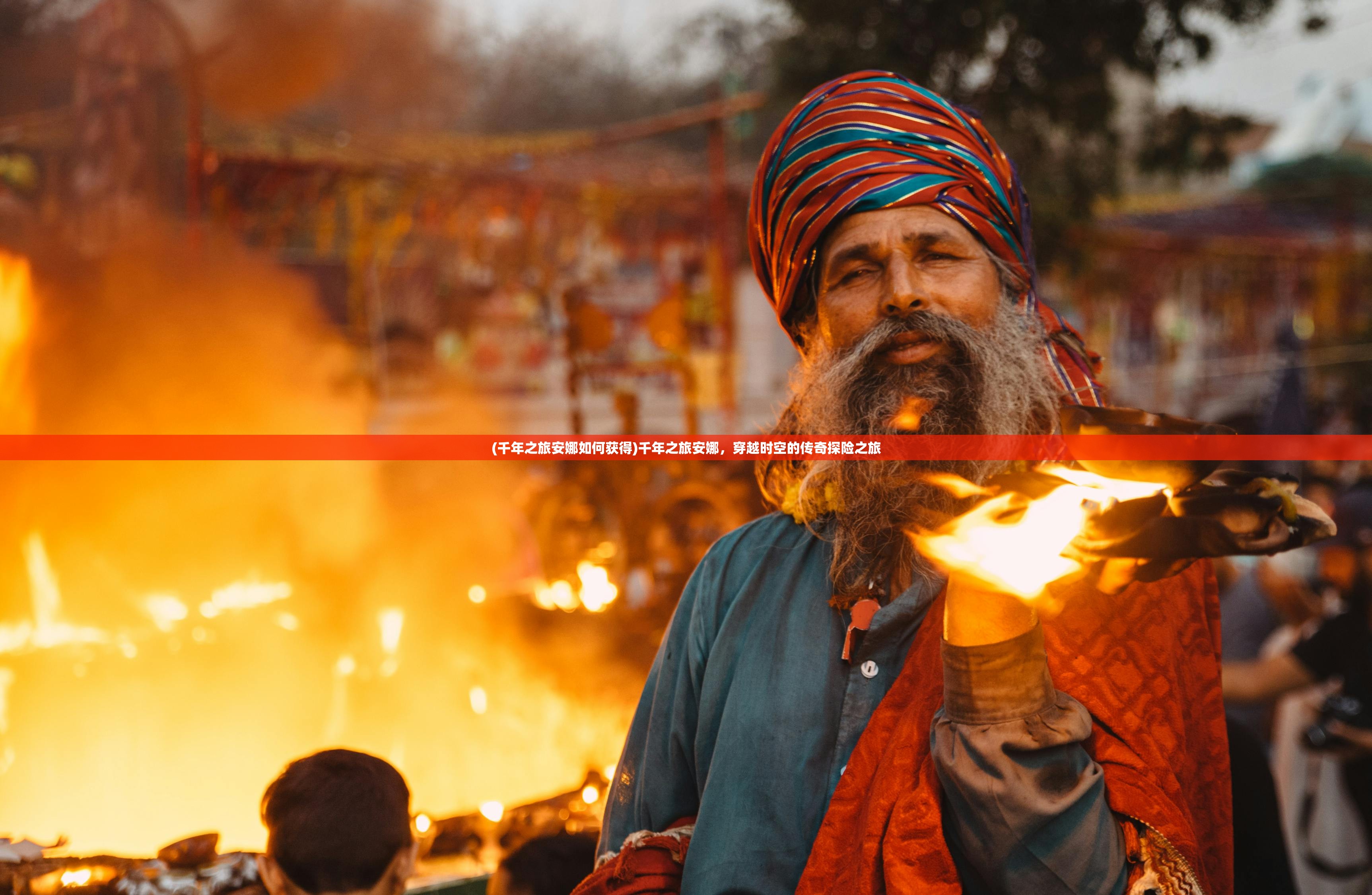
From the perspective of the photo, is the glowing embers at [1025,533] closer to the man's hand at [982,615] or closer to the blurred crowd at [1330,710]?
the man's hand at [982,615]

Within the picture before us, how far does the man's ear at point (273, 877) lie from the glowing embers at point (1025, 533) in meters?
2.02

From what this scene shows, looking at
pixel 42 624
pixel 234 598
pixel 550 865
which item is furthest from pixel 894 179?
pixel 42 624

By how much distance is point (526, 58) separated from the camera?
10.0 metres

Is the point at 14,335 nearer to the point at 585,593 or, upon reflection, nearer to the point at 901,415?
the point at 585,593

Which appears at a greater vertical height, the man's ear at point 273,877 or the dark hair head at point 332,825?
the dark hair head at point 332,825

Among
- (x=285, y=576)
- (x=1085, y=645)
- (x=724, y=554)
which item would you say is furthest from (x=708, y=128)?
(x=1085, y=645)

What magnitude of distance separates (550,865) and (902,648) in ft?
5.47

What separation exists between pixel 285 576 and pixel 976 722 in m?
7.50

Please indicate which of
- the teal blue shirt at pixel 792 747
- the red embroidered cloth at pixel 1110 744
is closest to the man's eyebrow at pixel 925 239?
the teal blue shirt at pixel 792 747

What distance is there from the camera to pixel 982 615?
1.22 meters

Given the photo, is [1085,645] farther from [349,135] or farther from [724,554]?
[349,135]

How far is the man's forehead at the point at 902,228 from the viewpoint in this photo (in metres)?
1.94

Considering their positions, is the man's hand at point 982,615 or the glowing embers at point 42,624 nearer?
the man's hand at point 982,615

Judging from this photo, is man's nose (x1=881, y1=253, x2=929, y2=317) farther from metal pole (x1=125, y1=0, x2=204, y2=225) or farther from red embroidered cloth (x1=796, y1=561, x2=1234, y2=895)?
metal pole (x1=125, y1=0, x2=204, y2=225)
